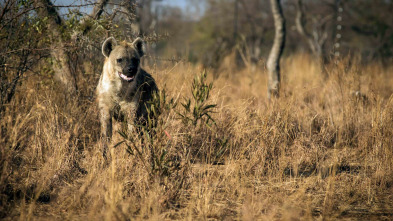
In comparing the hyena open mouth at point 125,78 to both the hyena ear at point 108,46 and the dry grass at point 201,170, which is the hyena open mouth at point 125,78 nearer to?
the hyena ear at point 108,46

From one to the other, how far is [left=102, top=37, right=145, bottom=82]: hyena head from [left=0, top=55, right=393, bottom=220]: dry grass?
58 cm

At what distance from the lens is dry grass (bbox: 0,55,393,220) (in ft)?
9.05

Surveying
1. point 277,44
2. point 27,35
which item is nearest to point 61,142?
point 27,35

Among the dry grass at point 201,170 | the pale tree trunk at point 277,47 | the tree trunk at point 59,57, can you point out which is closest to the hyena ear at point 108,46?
the dry grass at point 201,170

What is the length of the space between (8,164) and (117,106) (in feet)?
4.26

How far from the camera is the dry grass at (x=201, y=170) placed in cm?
276

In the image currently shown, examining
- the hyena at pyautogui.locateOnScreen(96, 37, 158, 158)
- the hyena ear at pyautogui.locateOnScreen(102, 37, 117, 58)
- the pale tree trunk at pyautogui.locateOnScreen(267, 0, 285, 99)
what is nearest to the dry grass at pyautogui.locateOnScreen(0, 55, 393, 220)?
the hyena at pyautogui.locateOnScreen(96, 37, 158, 158)

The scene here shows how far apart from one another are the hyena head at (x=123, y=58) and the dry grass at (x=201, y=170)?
584 millimetres

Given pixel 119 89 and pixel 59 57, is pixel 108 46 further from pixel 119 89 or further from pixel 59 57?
pixel 59 57

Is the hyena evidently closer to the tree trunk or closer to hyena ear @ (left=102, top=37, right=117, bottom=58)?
hyena ear @ (left=102, top=37, right=117, bottom=58)

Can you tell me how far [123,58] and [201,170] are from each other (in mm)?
1450

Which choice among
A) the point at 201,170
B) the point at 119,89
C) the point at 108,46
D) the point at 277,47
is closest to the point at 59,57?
the point at 108,46

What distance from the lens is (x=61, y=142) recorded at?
361 cm

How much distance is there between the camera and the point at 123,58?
3871mm
